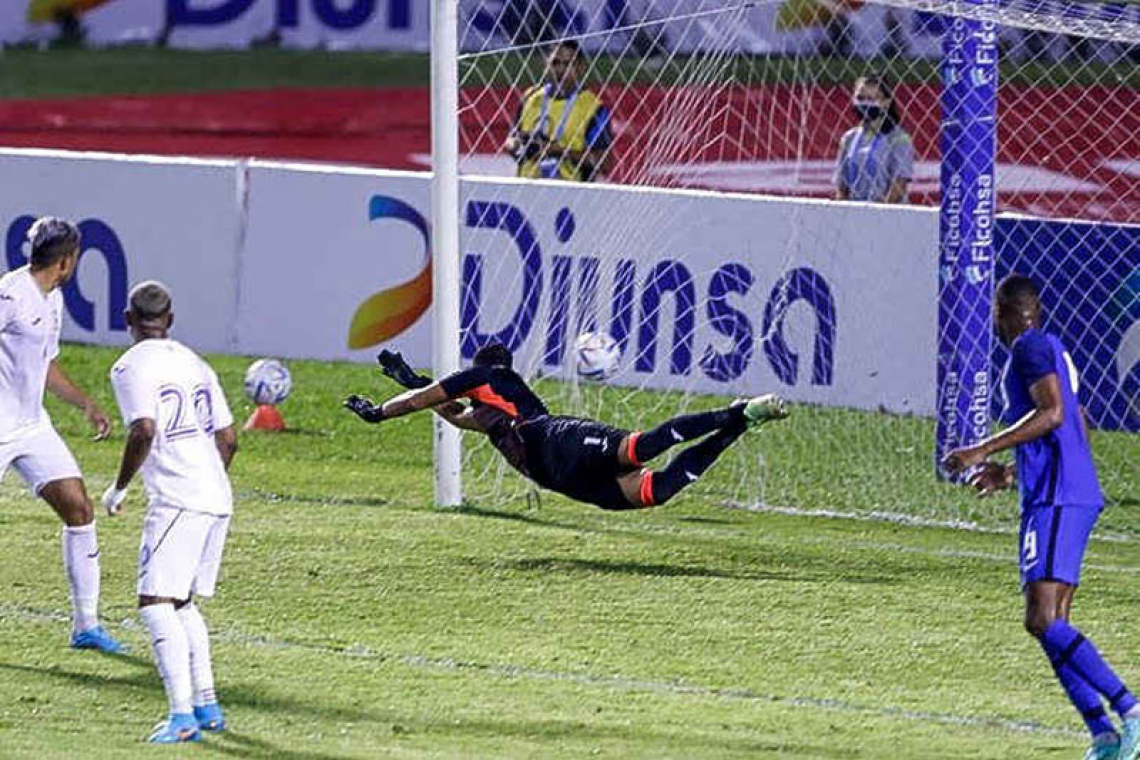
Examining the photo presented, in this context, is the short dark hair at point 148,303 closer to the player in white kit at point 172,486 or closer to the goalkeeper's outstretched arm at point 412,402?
the player in white kit at point 172,486

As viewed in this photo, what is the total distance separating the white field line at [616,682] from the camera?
34.1 ft

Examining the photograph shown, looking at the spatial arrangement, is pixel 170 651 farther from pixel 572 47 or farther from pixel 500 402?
pixel 572 47

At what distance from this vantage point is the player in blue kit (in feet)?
31.2

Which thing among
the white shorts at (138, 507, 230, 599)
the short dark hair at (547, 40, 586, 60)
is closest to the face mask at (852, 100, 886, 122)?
the short dark hair at (547, 40, 586, 60)

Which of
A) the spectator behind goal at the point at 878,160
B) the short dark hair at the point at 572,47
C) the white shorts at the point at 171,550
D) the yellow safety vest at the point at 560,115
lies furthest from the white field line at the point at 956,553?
the short dark hair at the point at 572,47

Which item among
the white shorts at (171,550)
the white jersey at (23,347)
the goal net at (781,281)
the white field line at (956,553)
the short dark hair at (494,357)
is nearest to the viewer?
the white shorts at (171,550)

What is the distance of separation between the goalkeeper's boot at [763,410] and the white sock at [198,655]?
11.3 feet

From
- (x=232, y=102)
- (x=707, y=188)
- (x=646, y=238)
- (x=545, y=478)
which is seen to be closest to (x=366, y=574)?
(x=545, y=478)

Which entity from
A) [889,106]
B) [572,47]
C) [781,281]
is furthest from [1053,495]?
[572,47]

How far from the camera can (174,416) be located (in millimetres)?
9969

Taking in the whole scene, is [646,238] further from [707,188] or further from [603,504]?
[603,504]

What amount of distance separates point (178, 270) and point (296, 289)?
102cm

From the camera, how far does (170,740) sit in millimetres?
9852

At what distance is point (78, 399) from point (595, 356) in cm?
395
